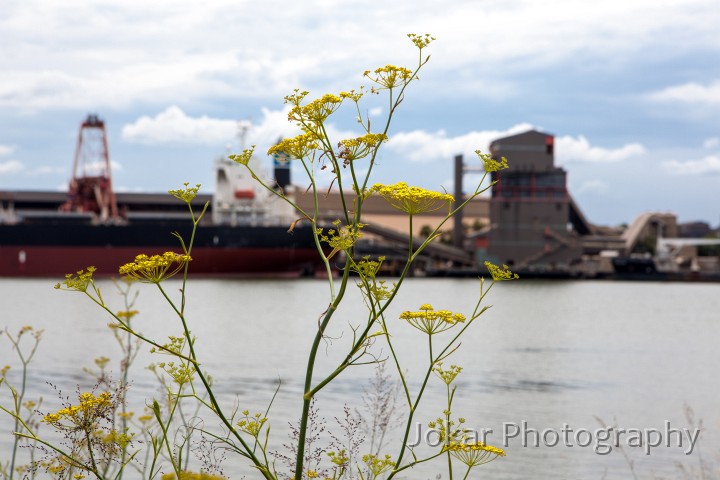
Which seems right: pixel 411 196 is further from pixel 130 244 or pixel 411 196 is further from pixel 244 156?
pixel 130 244

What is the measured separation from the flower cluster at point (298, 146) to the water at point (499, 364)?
0.70m

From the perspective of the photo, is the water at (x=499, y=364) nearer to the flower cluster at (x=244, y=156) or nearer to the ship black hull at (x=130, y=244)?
the flower cluster at (x=244, y=156)

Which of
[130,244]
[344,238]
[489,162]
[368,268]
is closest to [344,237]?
[344,238]

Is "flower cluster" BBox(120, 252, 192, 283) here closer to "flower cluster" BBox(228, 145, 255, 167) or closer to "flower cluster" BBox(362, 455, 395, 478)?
"flower cluster" BBox(228, 145, 255, 167)

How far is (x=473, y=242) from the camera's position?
70.1 metres

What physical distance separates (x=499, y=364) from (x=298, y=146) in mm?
15224

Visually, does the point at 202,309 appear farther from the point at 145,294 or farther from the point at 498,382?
the point at 498,382

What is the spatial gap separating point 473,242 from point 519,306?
33237 millimetres

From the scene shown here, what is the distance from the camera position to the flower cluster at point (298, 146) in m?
2.99

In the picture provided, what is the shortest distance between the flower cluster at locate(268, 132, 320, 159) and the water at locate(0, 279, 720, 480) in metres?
0.70

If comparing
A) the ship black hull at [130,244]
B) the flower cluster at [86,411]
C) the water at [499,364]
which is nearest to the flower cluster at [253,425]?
the water at [499,364]

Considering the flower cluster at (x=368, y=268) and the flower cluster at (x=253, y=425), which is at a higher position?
the flower cluster at (x=368, y=268)

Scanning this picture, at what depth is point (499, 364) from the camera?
58.0 ft

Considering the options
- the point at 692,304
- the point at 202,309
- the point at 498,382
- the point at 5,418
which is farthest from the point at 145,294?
the point at 5,418
